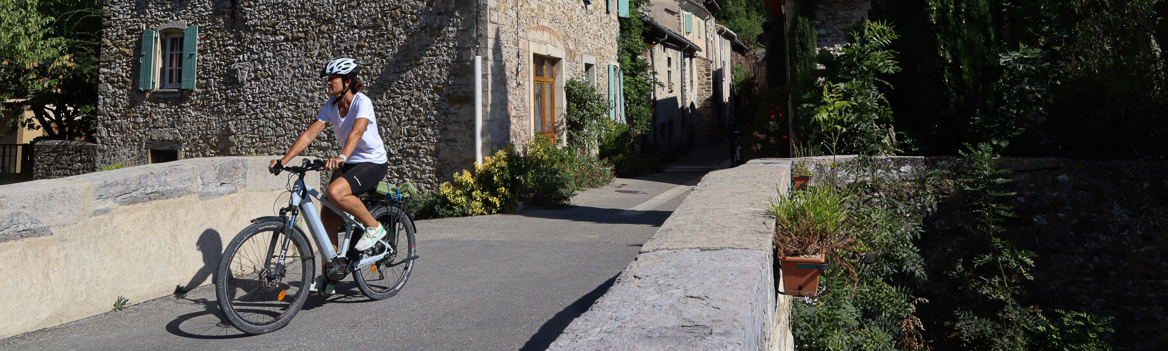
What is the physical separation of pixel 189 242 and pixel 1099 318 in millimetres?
6815

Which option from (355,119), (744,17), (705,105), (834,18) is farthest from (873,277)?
(744,17)

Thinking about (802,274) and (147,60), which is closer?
(802,274)

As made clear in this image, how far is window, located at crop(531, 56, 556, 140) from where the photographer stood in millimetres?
11555

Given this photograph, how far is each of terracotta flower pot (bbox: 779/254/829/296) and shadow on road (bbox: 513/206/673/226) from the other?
15.0 feet

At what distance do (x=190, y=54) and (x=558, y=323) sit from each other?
10.5 meters

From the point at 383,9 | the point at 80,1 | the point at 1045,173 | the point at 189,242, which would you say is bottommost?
the point at 189,242

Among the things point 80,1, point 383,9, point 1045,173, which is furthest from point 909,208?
point 80,1

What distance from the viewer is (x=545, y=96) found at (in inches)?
468

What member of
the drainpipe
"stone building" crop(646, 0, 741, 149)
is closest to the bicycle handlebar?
the drainpipe

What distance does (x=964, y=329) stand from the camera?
5980 millimetres

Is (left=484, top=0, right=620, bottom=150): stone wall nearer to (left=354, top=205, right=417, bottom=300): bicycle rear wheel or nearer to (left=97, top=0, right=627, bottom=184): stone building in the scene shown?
(left=97, top=0, right=627, bottom=184): stone building

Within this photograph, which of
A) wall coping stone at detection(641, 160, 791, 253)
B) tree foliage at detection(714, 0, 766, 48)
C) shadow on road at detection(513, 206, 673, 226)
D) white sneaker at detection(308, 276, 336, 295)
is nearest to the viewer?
wall coping stone at detection(641, 160, 791, 253)

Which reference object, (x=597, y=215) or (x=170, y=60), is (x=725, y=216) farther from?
(x=170, y=60)

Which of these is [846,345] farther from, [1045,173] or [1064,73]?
[1064,73]
